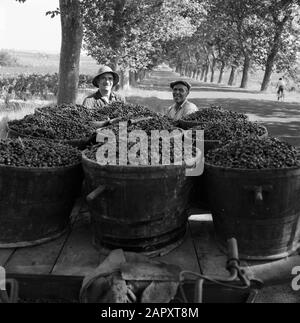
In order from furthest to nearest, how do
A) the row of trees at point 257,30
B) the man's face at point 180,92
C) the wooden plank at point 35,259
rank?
the row of trees at point 257,30
the man's face at point 180,92
the wooden plank at point 35,259

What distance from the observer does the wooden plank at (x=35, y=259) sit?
3244 mm

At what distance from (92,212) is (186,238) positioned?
2.95 feet

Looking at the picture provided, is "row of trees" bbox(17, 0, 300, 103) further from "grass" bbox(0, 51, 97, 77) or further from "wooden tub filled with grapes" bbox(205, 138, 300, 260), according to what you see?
"grass" bbox(0, 51, 97, 77)

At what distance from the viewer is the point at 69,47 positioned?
30.2 feet

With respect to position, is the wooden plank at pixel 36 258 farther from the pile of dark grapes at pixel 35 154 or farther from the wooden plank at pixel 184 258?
the wooden plank at pixel 184 258

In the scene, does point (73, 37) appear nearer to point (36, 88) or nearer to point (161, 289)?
point (161, 289)

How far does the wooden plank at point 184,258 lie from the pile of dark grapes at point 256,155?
2.48ft

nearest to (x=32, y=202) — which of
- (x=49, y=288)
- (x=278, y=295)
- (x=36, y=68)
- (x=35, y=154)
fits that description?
(x=35, y=154)

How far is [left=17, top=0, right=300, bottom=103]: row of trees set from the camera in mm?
9562

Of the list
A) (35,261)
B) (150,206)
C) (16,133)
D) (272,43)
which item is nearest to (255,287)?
(150,206)

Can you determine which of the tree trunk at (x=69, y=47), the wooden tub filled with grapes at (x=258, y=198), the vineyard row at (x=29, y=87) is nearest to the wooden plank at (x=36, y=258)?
the wooden tub filled with grapes at (x=258, y=198)

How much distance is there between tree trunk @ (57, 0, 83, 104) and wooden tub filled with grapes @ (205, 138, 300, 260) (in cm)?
652

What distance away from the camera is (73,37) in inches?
359

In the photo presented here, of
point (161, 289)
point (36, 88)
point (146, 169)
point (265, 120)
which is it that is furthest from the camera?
point (36, 88)
